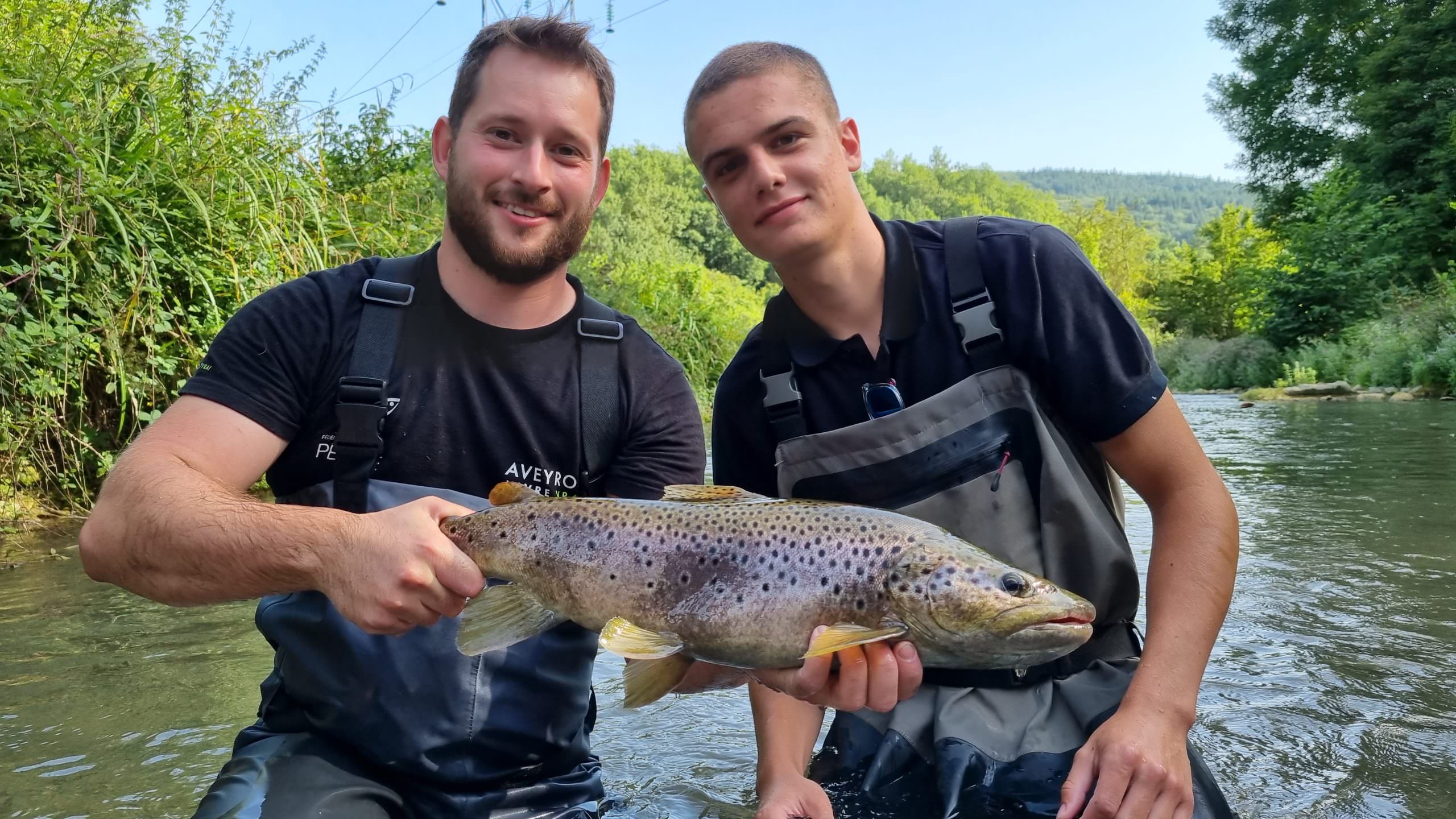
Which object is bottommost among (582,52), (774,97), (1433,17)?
(774,97)

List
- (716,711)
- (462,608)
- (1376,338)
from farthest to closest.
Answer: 1. (1376,338)
2. (716,711)
3. (462,608)

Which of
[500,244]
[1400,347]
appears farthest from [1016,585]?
[1400,347]

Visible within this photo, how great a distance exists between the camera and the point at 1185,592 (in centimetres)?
265

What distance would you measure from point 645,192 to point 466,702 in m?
63.2

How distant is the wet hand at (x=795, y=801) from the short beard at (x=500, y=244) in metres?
1.72

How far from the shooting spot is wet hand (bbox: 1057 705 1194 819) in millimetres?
2375

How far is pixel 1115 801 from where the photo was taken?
2.38 metres

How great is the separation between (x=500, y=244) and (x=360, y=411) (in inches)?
26.7

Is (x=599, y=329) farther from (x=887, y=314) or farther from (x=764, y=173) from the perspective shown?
(x=887, y=314)

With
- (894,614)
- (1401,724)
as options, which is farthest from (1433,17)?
(894,614)

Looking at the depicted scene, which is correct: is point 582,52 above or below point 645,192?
below

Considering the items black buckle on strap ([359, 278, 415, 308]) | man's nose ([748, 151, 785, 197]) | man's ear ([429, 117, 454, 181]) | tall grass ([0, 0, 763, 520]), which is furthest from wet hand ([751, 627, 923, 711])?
tall grass ([0, 0, 763, 520])

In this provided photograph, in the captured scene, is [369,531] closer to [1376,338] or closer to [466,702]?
[466,702]

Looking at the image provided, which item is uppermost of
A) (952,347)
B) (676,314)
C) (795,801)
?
(676,314)
